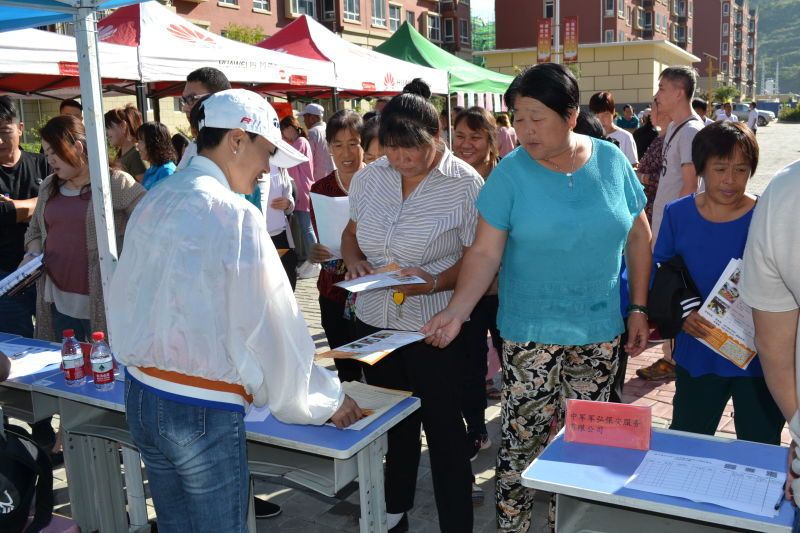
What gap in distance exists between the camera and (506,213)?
96.6 inches

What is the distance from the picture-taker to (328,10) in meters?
36.8

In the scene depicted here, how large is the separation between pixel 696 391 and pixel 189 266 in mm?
1991

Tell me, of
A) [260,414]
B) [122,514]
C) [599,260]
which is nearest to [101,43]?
[122,514]

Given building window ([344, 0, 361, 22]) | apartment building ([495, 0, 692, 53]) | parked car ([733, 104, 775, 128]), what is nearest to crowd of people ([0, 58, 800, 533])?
building window ([344, 0, 361, 22])

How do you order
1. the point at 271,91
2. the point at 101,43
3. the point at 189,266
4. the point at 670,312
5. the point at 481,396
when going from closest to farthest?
the point at 189,266, the point at 670,312, the point at 481,396, the point at 101,43, the point at 271,91

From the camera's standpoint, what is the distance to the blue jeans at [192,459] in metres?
1.87

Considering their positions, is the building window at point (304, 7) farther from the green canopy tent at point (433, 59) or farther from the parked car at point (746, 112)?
the parked car at point (746, 112)

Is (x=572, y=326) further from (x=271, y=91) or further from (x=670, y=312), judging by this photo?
(x=271, y=91)

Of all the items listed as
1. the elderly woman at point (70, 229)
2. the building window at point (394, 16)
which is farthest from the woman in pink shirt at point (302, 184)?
the building window at point (394, 16)

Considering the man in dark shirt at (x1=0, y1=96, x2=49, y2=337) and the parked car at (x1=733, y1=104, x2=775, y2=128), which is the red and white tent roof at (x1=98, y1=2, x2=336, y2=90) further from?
the parked car at (x1=733, y1=104, x2=775, y2=128)

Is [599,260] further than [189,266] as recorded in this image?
Yes

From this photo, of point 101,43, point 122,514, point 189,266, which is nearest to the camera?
point 189,266

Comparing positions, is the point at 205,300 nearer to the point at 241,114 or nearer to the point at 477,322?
the point at 241,114

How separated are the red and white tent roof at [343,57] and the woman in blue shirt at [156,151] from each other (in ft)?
17.3
